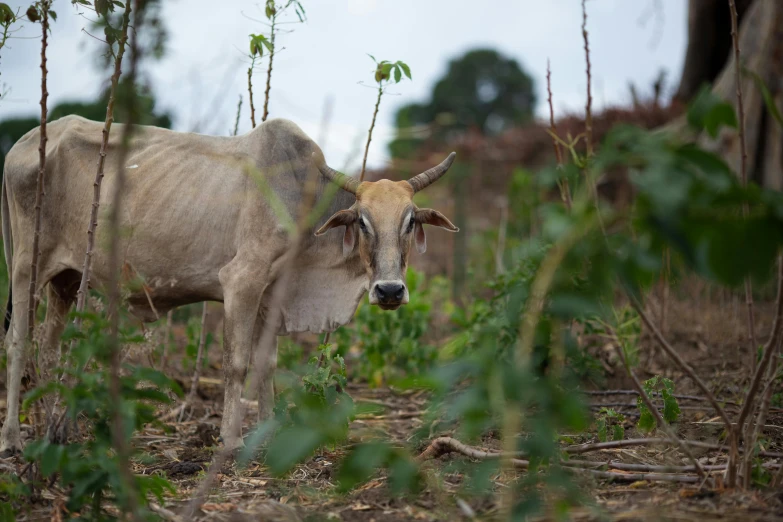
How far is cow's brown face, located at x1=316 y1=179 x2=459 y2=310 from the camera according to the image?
3846mm

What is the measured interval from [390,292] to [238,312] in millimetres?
858

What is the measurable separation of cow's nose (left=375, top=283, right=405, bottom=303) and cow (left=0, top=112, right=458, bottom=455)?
10 cm

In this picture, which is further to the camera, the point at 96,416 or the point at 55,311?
the point at 55,311

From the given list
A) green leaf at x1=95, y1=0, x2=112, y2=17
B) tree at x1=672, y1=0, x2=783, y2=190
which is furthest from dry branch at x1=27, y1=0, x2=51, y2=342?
tree at x1=672, y1=0, x2=783, y2=190

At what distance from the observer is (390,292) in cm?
380

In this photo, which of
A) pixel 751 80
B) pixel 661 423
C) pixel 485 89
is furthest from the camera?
pixel 485 89

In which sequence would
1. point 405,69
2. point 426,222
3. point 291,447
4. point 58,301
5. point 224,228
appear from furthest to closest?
point 58,301 → point 426,222 → point 224,228 → point 405,69 → point 291,447

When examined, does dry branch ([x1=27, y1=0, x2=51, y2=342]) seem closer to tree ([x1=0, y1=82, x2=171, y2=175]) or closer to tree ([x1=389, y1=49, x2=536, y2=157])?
tree ([x1=0, y1=82, x2=171, y2=175])

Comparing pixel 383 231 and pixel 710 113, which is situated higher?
pixel 710 113

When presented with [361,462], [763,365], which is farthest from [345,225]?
[361,462]

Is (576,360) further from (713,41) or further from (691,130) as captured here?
(713,41)

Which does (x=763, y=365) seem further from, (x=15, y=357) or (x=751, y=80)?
(x=751, y=80)

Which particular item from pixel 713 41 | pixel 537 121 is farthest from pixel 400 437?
pixel 537 121

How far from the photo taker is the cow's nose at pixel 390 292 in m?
3.81
